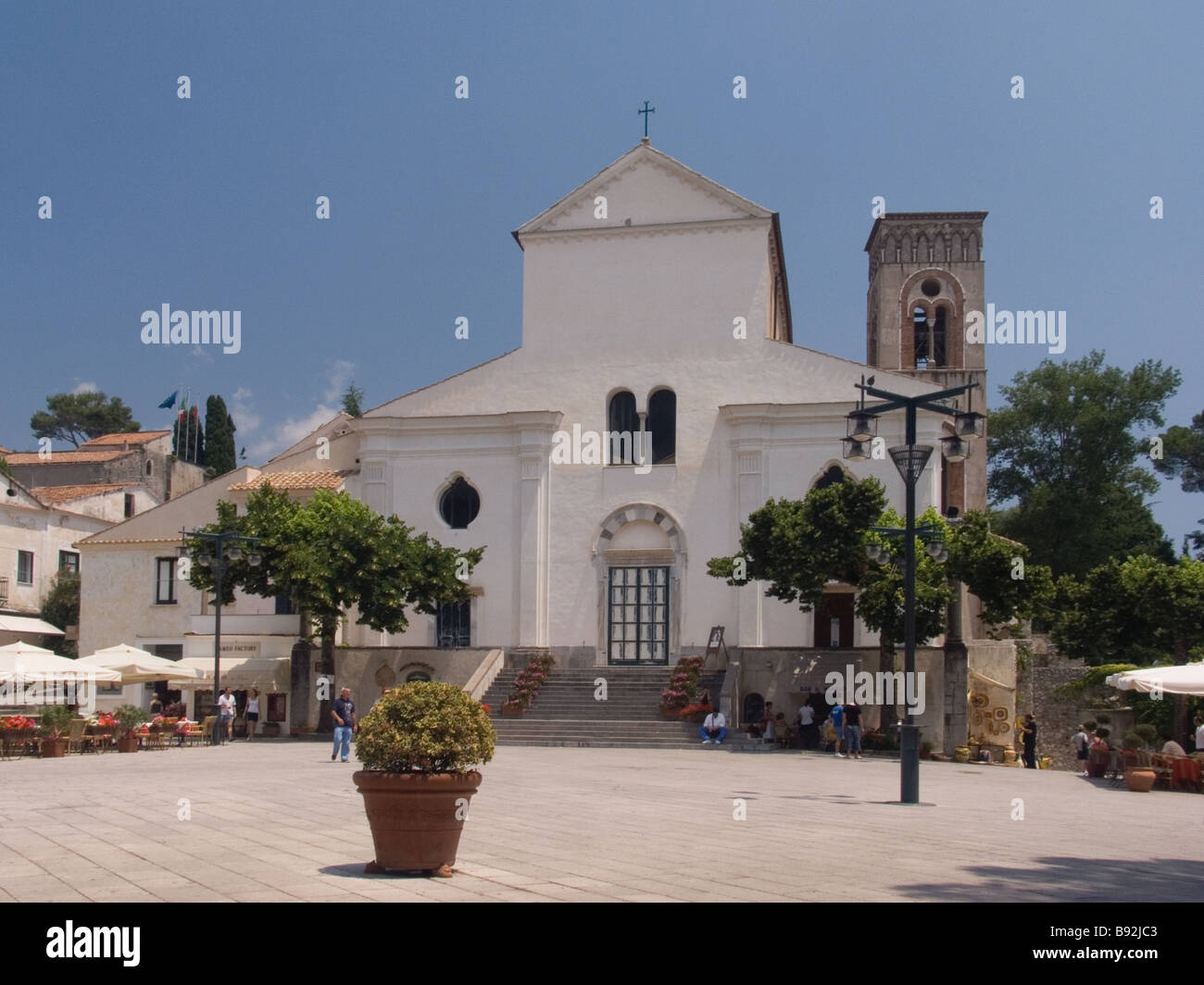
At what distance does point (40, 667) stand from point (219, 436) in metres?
46.1

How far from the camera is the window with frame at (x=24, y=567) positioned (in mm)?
49062

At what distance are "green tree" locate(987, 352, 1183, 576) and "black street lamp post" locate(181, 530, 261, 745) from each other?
42.2 metres

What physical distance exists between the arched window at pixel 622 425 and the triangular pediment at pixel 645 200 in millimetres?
5243

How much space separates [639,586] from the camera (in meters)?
38.1

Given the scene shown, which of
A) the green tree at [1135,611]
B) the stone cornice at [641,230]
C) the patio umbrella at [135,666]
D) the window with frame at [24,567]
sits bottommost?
the patio umbrella at [135,666]

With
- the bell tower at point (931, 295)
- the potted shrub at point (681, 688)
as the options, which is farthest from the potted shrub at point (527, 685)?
the bell tower at point (931, 295)

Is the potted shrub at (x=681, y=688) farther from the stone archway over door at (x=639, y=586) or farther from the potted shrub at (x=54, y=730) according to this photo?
the potted shrub at (x=54, y=730)

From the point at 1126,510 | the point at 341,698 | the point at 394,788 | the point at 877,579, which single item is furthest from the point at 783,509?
the point at 1126,510

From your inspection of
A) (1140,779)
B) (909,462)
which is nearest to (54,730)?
(909,462)

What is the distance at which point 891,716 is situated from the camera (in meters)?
31.5

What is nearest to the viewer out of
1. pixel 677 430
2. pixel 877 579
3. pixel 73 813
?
pixel 73 813

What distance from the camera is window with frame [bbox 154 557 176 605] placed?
43469mm
